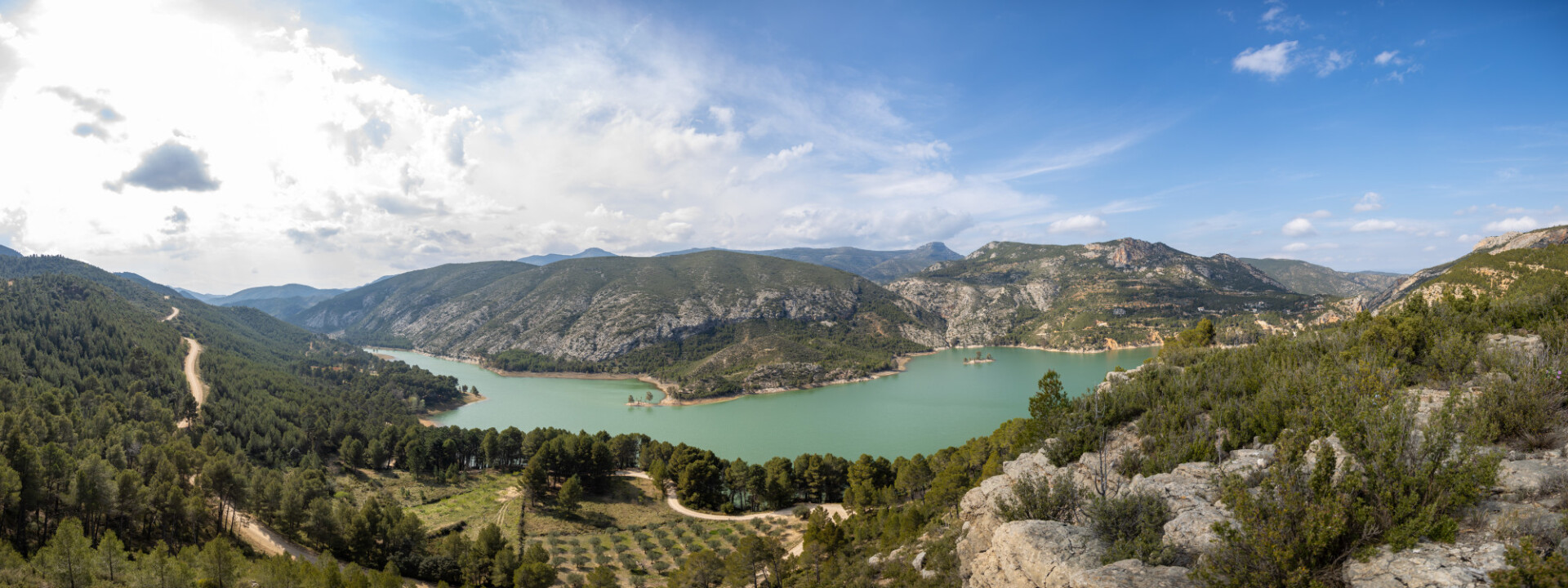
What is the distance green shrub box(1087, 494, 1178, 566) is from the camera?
8.51m

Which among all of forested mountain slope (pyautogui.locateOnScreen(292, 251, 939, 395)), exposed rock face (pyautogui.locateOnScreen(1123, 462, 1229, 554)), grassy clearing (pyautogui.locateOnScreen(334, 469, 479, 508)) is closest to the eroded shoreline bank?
forested mountain slope (pyautogui.locateOnScreen(292, 251, 939, 395))

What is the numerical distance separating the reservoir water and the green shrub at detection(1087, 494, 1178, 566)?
153 feet

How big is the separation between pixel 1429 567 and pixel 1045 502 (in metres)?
5.58

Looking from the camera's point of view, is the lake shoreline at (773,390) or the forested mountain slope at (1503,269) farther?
the lake shoreline at (773,390)

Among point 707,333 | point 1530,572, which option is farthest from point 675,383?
point 1530,572

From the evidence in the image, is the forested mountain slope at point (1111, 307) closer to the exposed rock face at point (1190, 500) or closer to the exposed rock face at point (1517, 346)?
the exposed rock face at point (1517, 346)

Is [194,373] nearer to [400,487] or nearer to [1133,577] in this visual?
[400,487]

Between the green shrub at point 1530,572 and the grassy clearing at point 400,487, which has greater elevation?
the green shrub at point 1530,572

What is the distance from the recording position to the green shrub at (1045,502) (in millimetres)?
11297

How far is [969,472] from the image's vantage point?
1257 inches

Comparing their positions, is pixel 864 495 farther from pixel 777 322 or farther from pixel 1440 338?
pixel 777 322

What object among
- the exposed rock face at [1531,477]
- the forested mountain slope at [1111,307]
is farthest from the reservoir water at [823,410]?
the exposed rock face at [1531,477]

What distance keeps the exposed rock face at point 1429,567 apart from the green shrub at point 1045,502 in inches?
189

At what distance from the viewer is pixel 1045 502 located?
11.3m
